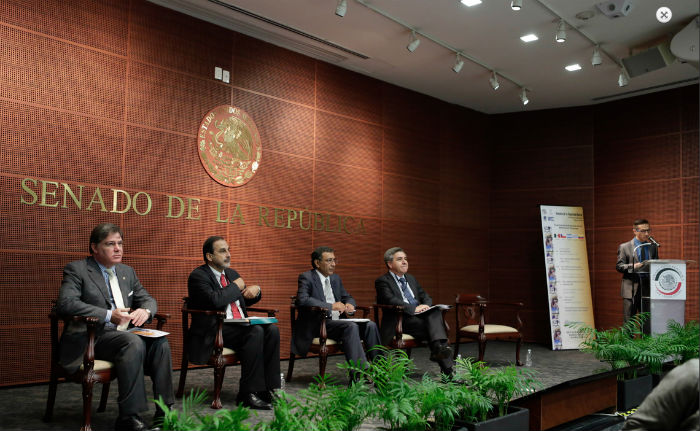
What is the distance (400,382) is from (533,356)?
5.15 metres

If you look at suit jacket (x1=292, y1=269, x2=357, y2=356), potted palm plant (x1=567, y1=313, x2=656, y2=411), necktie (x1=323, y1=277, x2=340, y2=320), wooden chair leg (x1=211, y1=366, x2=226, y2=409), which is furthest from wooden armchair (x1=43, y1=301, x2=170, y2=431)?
potted palm plant (x1=567, y1=313, x2=656, y2=411)

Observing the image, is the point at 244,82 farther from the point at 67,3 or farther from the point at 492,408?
the point at 492,408

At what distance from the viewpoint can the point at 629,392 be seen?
4664 mm

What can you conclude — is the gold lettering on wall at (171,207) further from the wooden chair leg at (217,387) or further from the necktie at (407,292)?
the wooden chair leg at (217,387)

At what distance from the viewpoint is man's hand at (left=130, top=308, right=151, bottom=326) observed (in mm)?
3914

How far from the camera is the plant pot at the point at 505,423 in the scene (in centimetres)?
297

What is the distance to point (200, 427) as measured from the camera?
2.28 meters

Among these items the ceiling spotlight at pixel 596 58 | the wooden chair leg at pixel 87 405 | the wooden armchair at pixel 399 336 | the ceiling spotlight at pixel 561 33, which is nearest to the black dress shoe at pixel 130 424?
the wooden chair leg at pixel 87 405

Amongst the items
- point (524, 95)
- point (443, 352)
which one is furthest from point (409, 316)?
point (524, 95)

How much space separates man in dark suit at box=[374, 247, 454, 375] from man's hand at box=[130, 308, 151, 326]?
236 cm

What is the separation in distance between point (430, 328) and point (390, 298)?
476 mm

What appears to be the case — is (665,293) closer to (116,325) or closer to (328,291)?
(328,291)

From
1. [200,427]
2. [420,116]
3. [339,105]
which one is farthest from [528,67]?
[200,427]

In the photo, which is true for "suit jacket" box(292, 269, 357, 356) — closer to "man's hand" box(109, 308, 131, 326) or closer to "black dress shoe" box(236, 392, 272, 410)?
"black dress shoe" box(236, 392, 272, 410)
